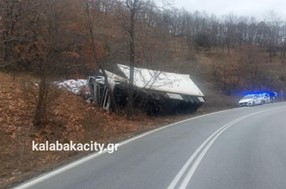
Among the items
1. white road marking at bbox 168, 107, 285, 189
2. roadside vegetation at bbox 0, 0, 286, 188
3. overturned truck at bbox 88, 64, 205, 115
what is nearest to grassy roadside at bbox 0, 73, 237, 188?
roadside vegetation at bbox 0, 0, 286, 188

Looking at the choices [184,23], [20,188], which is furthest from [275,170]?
[184,23]

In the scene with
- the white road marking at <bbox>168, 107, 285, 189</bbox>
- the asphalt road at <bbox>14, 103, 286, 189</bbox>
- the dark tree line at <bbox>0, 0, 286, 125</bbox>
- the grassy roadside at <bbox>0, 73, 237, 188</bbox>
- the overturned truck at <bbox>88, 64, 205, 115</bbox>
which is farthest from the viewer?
the overturned truck at <bbox>88, 64, 205, 115</bbox>

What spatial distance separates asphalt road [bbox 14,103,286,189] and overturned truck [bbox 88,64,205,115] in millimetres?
12856

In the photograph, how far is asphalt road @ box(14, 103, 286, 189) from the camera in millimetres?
9281

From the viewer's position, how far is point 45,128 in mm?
19141

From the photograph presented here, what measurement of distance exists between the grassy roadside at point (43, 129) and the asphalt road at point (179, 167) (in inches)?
37.1

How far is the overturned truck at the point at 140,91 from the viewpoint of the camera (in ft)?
100

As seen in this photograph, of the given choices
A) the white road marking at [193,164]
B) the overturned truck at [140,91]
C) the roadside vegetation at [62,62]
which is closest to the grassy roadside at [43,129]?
the roadside vegetation at [62,62]

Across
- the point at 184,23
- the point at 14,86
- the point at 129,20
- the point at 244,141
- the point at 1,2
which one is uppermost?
the point at 184,23

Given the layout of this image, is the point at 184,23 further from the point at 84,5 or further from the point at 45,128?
the point at 45,128

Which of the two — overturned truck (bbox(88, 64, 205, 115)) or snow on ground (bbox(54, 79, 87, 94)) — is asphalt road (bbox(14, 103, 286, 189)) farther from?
snow on ground (bbox(54, 79, 87, 94))

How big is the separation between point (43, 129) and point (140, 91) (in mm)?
12483

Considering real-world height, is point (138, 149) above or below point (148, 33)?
below

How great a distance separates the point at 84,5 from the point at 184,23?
80.3m
